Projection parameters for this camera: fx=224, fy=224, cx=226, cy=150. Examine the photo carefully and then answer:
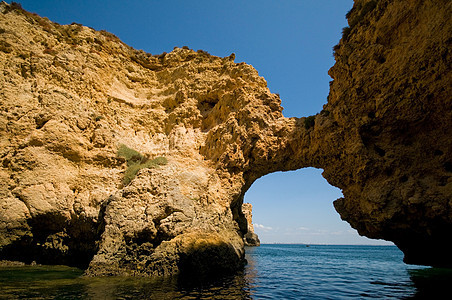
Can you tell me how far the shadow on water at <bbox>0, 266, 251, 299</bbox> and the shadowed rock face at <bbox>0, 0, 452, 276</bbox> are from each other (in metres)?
1.03

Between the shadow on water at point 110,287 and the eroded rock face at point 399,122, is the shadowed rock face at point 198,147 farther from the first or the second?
the shadow on water at point 110,287

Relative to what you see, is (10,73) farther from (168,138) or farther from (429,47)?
(429,47)

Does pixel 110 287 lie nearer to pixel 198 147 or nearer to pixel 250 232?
pixel 198 147

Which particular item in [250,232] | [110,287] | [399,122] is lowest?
[110,287]

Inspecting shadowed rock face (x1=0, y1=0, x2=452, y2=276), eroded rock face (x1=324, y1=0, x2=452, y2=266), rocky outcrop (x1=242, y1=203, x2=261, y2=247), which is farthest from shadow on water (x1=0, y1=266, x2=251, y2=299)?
rocky outcrop (x1=242, y1=203, x2=261, y2=247)

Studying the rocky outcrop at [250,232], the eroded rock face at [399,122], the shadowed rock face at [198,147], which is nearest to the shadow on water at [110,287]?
the shadowed rock face at [198,147]

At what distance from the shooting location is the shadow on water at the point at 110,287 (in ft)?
20.5

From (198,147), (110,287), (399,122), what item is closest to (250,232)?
(198,147)

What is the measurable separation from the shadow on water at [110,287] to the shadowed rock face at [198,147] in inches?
40.5

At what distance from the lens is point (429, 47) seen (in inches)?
313

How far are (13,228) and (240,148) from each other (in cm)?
1203

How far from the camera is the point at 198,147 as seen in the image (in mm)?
15961

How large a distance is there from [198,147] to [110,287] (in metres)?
10.00

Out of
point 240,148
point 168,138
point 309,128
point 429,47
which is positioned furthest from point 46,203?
point 429,47
